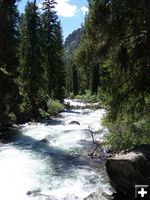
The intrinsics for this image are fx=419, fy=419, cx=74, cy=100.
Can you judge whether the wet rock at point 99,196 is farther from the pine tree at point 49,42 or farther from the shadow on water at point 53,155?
the pine tree at point 49,42

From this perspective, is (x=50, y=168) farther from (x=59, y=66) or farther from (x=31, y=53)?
(x=59, y=66)

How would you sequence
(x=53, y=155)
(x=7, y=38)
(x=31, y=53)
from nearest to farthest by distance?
(x=53, y=155), (x=7, y=38), (x=31, y=53)

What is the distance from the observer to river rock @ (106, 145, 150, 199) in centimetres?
1323

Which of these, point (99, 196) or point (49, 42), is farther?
point (49, 42)

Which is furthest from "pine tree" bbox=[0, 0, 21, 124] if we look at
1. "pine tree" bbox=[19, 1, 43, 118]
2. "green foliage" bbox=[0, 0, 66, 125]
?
"pine tree" bbox=[19, 1, 43, 118]

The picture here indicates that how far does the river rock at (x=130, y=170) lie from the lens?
1323cm

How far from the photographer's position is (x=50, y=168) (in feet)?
63.3

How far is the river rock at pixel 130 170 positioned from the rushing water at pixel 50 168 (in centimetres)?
161

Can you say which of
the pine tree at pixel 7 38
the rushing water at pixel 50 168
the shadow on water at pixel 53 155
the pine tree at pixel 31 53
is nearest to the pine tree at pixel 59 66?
the pine tree at pixel 31 53

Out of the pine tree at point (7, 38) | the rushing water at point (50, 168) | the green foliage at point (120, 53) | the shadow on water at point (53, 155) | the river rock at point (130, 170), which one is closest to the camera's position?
the river rock at point (130, 170)

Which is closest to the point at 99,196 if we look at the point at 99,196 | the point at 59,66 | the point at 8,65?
the point at 99,196

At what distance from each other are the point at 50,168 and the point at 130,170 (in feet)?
21.9

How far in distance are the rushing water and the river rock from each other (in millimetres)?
1609

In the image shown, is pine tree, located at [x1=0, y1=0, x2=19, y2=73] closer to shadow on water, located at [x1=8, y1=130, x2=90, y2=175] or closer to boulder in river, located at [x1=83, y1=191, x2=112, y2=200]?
shadow on water, located at [x1=8, y1=130, x2=90, y2=175]
